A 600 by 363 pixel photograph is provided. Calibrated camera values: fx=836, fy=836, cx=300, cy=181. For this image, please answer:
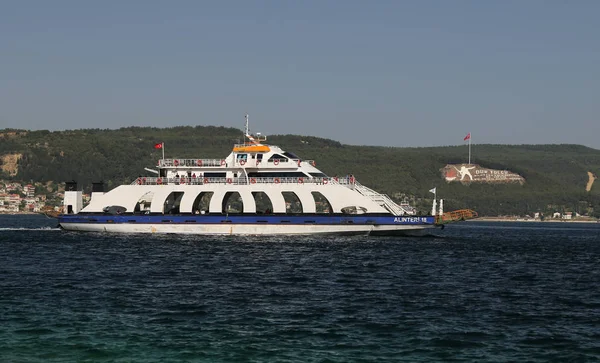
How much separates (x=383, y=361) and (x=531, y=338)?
19.2 ft

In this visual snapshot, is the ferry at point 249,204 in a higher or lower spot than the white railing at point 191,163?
lower

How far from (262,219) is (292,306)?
112 ft

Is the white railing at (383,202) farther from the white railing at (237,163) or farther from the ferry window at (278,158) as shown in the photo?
the ferry window at (278,158)

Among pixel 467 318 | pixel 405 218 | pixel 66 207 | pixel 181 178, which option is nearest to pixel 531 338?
pixel 467 318

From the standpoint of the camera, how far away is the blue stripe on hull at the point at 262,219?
64.7 m

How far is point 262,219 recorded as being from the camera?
217ft

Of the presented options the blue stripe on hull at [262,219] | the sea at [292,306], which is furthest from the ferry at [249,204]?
the sea at [292,306]

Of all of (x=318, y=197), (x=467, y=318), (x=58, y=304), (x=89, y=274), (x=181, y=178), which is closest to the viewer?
(x=467, y=318)

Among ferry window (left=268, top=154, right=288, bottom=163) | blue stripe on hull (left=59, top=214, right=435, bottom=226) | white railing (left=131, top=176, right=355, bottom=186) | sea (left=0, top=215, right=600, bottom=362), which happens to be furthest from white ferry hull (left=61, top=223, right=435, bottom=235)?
sea (left=0, top=215, right=600, bottom=362)

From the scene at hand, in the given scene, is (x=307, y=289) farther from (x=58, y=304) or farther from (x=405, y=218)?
(x=405, y=218)

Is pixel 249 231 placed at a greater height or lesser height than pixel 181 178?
lesser

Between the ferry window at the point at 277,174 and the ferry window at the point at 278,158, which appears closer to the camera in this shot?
the ferry window at the point at 277,174

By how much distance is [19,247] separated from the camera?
5981cm

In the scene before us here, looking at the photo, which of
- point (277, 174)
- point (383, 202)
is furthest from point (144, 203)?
point (383, 202)
